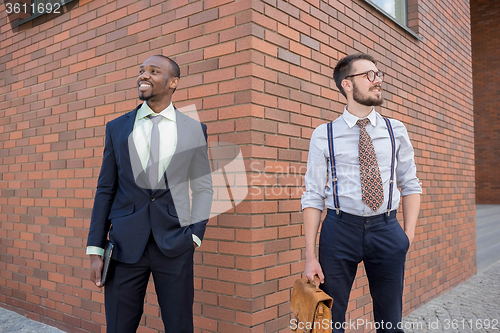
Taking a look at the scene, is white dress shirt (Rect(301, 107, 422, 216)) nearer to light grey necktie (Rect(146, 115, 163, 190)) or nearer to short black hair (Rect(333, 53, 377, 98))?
short black hair (Rect(333, 53, 377, 98))

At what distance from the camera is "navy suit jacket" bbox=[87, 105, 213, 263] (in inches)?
81.7

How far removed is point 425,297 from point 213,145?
3.49m

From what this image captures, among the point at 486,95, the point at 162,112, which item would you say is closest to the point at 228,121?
the point at 162,112

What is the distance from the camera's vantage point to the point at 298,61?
3.04 metres

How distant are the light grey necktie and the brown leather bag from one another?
980mm

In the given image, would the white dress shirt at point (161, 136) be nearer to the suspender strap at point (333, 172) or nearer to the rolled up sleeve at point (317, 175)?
the rolled up sleeve at point (317, 175)

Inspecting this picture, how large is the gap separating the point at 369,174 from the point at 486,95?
1418 centimetres

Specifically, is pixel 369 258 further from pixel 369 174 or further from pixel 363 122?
pixel 363 122

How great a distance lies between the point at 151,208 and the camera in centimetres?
210

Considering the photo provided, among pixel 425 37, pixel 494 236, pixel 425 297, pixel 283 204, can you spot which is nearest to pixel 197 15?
pixel 283 204

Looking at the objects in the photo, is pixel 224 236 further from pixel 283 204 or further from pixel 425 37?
pixel 425 37

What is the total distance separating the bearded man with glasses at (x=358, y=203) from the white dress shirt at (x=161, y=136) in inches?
29.8

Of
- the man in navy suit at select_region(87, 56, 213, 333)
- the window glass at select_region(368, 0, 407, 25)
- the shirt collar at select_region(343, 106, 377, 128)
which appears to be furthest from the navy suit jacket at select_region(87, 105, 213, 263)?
the window glass at select_region(368, 0, 407, 25)

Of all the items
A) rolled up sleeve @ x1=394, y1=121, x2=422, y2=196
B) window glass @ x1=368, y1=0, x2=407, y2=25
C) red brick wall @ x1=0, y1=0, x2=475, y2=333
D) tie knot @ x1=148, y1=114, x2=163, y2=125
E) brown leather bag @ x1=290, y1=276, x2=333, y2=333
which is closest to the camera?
brown leather bag @ x1=290, y1=276, x2=333, y2=333
